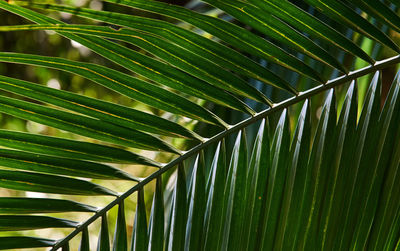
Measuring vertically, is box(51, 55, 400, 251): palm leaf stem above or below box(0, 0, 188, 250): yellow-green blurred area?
below

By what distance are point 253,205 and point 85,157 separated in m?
0.24

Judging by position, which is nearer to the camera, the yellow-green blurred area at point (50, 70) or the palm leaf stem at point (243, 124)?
the palm leaf stem at point (243, 124)

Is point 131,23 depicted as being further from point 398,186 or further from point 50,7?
point 398,186

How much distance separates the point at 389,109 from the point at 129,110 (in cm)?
34

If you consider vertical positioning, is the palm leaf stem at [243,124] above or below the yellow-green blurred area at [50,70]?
below

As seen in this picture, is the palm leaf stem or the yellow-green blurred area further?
the yellow-green blurred area

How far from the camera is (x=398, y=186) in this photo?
56cm

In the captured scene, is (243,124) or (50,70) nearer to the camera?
(243,124)

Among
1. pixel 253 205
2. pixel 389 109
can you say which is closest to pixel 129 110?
pixel 253 205

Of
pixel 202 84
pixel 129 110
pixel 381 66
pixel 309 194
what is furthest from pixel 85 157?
pixel 381 66

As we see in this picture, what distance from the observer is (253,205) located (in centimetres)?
58

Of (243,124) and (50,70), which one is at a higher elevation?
(50,70)

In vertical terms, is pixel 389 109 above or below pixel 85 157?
above

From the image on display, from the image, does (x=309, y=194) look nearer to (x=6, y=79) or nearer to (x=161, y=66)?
(x=161, y=66)
